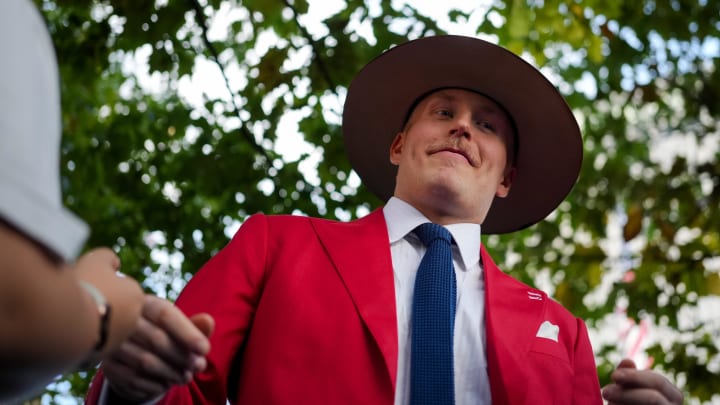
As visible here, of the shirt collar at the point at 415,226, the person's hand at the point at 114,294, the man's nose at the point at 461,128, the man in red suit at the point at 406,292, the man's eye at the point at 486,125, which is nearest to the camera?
the person's hand at the point at 114,294

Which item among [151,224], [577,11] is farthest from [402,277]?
[577,11]

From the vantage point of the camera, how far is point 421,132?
2875 mm

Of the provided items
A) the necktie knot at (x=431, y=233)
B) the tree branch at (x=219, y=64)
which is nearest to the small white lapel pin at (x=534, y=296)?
the necktie knot at (x=431, y=233)

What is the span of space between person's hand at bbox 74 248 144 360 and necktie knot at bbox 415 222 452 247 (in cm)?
135

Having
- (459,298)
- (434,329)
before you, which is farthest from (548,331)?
(434,329)

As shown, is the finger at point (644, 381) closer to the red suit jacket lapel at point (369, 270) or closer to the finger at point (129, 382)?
the red suit jacket lapel at point (369, 270)

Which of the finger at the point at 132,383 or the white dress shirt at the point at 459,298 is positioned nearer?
the finger at the point at 132,383

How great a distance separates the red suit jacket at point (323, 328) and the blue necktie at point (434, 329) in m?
0.07

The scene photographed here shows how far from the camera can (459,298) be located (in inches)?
98.0

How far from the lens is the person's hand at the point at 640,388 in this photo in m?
1.98

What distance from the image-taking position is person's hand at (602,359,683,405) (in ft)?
6.50

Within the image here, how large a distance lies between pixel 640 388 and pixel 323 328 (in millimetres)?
812

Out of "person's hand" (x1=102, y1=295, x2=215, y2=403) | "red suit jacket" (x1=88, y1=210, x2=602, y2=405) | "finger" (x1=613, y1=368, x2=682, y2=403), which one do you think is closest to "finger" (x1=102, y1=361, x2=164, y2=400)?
"person's hand" (x1=102, y1=295, x2=215, y2=403)

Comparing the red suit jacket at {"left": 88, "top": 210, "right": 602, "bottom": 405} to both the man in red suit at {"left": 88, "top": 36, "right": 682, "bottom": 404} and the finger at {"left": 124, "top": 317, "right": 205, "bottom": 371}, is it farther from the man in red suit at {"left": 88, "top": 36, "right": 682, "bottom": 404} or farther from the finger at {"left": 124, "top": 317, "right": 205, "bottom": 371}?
the finger at {"left": 124, "top": 317, "right": 205, "bottom": 371}
